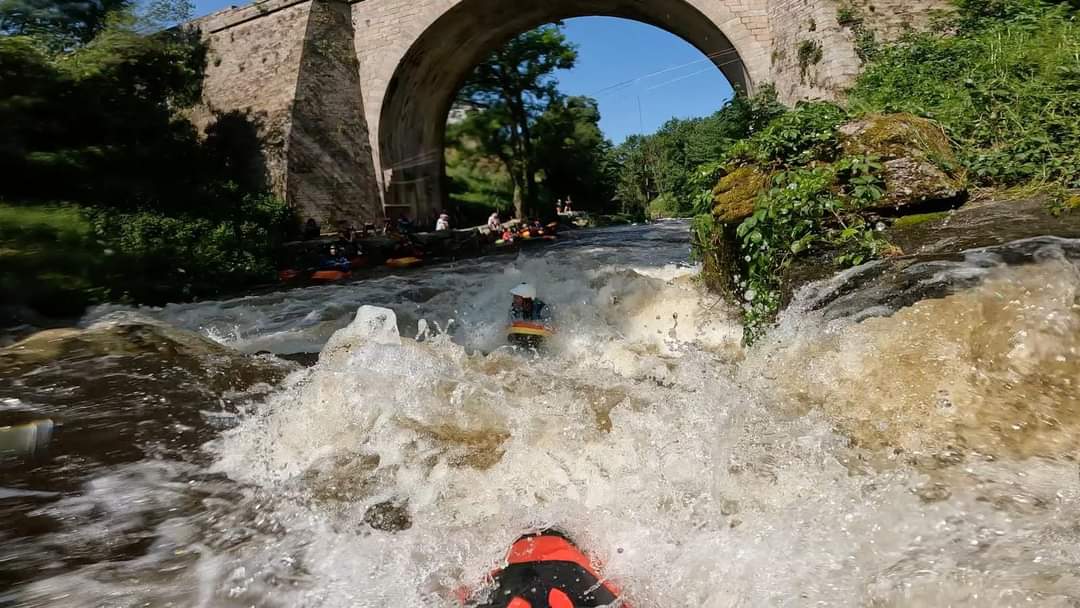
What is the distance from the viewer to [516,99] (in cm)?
2512

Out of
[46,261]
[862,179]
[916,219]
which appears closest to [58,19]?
[46,261]

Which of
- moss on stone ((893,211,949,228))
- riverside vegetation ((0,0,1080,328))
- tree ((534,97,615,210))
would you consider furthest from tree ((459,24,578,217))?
moss on stone ((893,211,949,228))

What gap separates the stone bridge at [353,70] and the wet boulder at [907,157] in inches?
356

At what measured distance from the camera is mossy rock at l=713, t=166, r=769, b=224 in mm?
4852

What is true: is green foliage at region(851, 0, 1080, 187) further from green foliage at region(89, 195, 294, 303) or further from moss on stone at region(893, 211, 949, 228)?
green foliage at region(89, 195, 294, 303)

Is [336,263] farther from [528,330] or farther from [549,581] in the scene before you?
[549,581]

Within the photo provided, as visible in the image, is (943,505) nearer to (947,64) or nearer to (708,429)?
(708,429)

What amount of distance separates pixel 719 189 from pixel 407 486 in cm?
380

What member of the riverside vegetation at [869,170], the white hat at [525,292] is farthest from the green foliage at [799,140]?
the white hat at [525,292]

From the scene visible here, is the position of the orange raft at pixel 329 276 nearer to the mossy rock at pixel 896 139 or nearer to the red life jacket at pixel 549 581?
the mossy rock at pixel 896 139

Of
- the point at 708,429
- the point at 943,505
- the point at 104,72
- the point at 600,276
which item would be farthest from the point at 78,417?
the point at 104,72

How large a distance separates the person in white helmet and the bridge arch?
8.67 meters

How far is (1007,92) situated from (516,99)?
21.4 m

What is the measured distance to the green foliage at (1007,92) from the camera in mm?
4516
